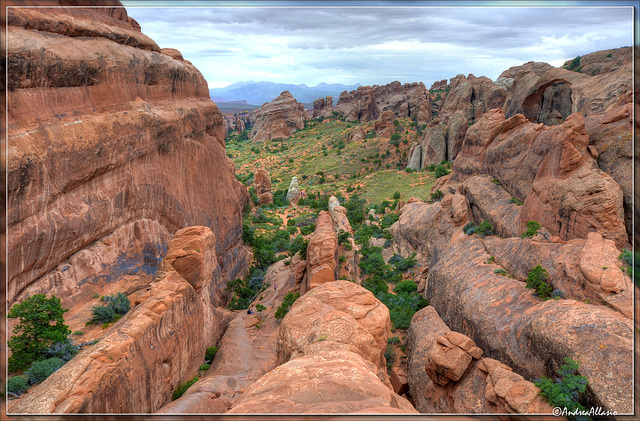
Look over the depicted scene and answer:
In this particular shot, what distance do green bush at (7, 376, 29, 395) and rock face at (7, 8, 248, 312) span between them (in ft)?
10.8

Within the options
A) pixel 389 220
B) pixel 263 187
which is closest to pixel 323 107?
pixel 263 187

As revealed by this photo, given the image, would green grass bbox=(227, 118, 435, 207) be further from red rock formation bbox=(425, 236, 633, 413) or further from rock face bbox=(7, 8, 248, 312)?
red rock formation bbox=(425, 236, 633, 413)

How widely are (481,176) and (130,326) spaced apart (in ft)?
107

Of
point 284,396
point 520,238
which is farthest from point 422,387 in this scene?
point 520,238

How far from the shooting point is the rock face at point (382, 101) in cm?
10296

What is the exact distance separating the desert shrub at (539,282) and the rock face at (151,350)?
1858cm

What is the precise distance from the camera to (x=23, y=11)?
12.2 m

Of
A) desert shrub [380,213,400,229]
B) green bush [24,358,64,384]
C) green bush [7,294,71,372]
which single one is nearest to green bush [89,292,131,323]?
green bush [7,294,71,372]

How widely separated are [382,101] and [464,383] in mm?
130953

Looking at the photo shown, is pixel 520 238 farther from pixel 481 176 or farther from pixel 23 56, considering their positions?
pixel 23 56

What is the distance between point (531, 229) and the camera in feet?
66.2

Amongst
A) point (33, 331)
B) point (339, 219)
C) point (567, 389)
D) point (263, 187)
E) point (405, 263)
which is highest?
point (263, 187)

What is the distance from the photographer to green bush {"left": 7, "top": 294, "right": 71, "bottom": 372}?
10828 millimetres

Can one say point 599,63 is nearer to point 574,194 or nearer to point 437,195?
point 437,195
